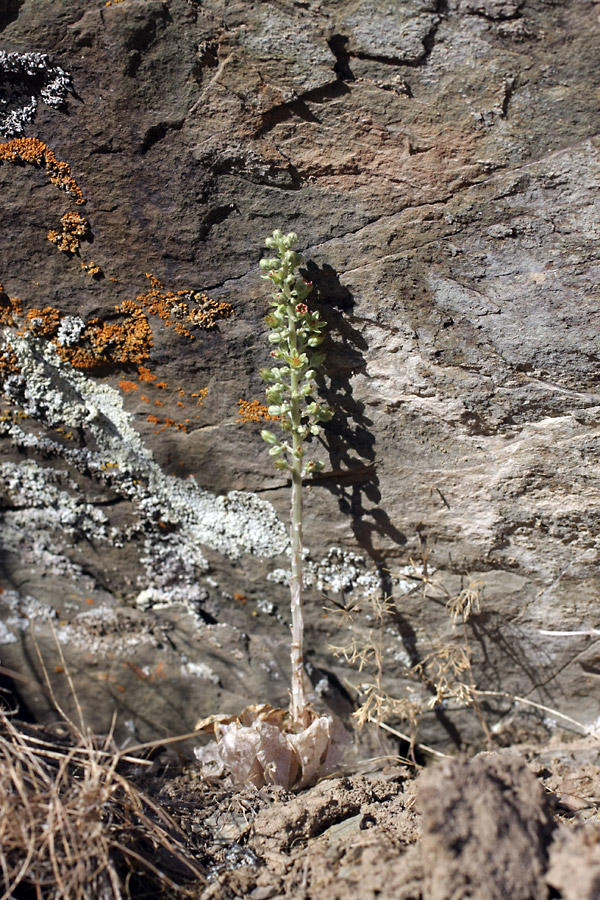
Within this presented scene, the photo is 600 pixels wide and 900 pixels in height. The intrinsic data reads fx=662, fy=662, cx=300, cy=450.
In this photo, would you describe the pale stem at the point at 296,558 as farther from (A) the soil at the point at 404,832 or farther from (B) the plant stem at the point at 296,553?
(A) the soil at the point at 404,832

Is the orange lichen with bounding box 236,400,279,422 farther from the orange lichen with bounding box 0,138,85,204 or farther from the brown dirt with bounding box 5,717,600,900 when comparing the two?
the brown dirt with bounding box 5,717,600,900

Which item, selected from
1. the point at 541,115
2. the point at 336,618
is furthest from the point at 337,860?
the point at 541,115

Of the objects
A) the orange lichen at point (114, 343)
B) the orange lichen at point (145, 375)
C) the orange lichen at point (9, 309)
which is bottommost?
the orange lichen at point (145, 375)

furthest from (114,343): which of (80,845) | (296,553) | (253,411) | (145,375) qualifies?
(80,845)

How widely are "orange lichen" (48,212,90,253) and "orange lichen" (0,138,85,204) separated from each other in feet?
0.29

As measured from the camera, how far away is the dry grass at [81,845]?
1495 millimetres

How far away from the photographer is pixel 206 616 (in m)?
2.82

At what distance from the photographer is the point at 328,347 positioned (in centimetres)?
231

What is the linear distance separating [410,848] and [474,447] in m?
1.27

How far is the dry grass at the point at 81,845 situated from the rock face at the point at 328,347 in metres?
1.07

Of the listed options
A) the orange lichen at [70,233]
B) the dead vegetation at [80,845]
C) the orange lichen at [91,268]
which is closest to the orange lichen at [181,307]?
the orange lichen at [91,268]

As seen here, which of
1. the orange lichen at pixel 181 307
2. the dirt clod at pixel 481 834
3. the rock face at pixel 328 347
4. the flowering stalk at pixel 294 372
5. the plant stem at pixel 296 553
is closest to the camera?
the dirt clod at pixel 481 834

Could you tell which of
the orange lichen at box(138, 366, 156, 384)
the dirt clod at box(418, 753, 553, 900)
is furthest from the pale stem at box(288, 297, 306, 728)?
the dirt clod at box(418, 753, 553, 900)

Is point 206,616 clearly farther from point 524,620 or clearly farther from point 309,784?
point 524,620
